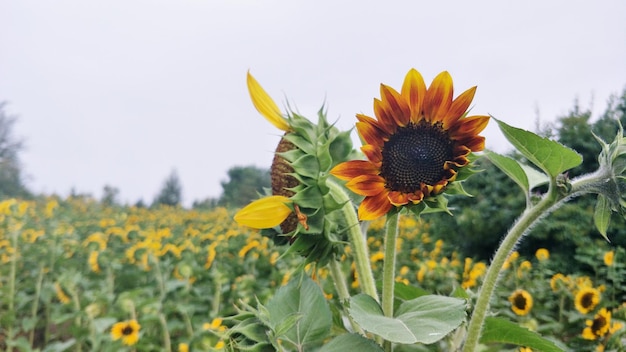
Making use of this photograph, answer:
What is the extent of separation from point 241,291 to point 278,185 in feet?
3.63

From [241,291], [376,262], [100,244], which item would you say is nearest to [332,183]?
[241,291]

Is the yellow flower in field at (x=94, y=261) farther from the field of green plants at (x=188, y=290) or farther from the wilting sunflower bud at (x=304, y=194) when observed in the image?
the wilting sunflower bud at (x=304, y=194)

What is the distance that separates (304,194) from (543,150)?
0.17 m

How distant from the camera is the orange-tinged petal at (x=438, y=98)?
362 millimetres

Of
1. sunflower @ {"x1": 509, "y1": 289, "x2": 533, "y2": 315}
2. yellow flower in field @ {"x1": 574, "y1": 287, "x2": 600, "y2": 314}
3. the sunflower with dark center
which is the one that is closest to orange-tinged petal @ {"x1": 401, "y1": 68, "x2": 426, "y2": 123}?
the sunflower with dark center

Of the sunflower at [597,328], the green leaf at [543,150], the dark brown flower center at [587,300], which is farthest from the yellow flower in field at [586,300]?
the green leaf at [543,150]

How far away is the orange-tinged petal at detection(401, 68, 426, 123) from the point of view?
1.21ft

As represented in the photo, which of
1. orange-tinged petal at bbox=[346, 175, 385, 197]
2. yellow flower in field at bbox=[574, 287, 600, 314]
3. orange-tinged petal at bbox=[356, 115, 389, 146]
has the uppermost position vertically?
orange-tinged petal at bbox=[356, 115, 389, 146]

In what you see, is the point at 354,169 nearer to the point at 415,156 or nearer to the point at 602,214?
the point at 415,156

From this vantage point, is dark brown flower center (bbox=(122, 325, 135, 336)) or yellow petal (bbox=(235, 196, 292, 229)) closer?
yellow petal (bbox=(235, 196, 292, 229))

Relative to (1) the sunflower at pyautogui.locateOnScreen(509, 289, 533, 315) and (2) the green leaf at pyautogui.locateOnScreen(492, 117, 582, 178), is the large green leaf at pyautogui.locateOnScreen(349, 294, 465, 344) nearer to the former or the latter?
(2) the green leaf at pyautogui.locateOnScreen(492, 117, 582, 178)

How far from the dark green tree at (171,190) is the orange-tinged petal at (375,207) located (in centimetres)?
1292

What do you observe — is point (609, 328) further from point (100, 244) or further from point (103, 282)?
point (100, 244)

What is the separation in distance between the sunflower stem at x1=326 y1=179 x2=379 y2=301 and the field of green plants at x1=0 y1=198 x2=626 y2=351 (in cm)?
5
